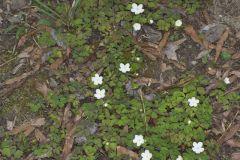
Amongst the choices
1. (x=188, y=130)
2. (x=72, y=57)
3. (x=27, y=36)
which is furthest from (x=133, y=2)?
(x=188, y=130)

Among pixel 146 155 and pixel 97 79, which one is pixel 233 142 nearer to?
pixel 146 155

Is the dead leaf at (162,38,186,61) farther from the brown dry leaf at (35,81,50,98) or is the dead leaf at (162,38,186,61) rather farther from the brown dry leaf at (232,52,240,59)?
the brown dry leaf at (35,81,50,98)

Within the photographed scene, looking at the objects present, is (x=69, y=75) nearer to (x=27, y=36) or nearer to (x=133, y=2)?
(x=27, y=36)

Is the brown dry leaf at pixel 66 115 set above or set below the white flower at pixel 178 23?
below

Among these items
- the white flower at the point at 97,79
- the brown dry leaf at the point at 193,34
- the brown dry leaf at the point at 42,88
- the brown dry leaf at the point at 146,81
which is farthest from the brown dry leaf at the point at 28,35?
the brown dry leaf at the point at 193,34

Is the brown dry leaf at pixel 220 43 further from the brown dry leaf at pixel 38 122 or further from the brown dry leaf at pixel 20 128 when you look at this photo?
the brown dry leaf at pixel 20 128

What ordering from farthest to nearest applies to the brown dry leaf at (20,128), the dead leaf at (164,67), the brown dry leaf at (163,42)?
the brown dry leaf at (163,42), the dead leaf at (164,67), the brown dry leaf at (20,128)

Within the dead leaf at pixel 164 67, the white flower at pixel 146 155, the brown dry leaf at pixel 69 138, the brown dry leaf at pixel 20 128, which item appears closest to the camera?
the white flower at pixel 146 155
